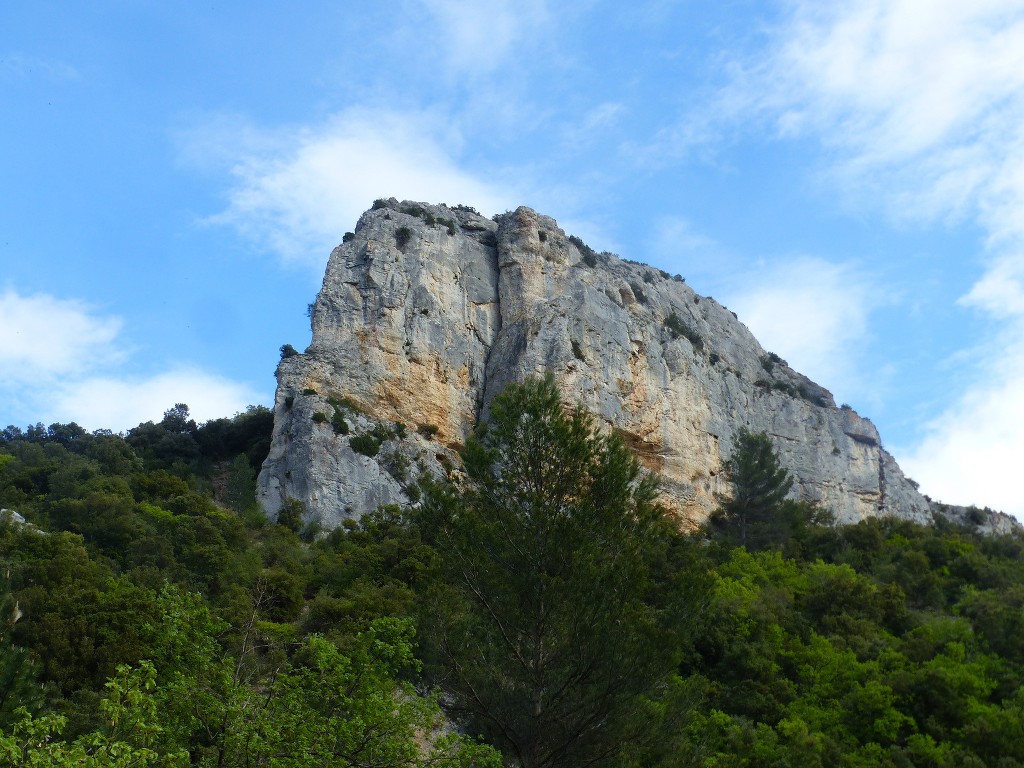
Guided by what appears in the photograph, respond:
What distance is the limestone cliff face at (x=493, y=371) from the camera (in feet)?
137

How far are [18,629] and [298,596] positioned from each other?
344 inches

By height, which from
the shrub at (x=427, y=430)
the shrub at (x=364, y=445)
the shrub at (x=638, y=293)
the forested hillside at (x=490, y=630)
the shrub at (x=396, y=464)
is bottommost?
the forested hillside at (x=490, y=630)

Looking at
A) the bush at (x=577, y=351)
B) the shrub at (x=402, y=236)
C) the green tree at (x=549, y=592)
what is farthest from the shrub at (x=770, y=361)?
the green tree at (x=549, y=592)

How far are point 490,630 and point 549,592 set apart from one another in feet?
4.11

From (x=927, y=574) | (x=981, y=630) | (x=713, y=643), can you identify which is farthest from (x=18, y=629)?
(x=927, y=574)

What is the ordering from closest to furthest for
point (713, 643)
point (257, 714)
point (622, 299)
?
point (257, 714) < point (713, 643) < point (622, 299)

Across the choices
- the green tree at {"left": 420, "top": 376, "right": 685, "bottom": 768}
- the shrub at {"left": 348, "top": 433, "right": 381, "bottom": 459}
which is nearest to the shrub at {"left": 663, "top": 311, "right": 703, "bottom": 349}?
the shrub at {"left": 348, "top": 433, "right": 381, "bottom": 459}

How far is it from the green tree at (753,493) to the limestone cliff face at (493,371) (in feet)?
3.27

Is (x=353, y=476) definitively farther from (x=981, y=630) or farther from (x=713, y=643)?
(x=981, y=630)

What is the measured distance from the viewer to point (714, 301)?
6575 centimetres

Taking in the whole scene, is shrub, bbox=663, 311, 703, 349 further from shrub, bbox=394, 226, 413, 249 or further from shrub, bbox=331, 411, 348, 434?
shrub, bbox=331, 411, 348, 434

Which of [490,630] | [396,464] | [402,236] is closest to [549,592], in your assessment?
[490,630]

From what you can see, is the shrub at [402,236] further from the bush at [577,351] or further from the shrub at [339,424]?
the shrub at [339,424]

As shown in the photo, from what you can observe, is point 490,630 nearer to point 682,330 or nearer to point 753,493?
point 753,493
